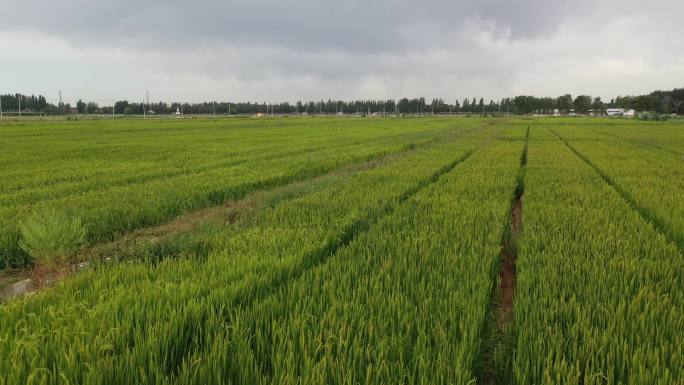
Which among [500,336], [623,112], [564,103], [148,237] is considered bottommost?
[148,237]

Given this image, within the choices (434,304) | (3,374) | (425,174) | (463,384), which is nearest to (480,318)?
(434,304)

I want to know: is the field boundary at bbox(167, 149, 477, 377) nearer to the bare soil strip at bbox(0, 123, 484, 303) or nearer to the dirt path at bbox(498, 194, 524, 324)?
the dirt path at bbox(498, 194, 524, 324)

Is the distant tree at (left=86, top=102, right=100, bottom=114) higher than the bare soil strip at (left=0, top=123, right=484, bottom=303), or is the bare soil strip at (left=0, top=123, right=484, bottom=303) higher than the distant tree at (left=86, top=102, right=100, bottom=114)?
the distant tree at (left=86, top=102, right=100, bottom=114)

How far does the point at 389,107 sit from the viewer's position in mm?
190750

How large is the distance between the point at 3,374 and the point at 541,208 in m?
7.09

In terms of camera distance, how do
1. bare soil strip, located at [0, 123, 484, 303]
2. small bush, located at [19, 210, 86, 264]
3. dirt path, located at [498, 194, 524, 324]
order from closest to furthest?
dirt path, located at [498, 194, 524, 324] → bare soil strip, located at [0, 123, 484, 303] → small bush, located at [19, 210, 86, 264]

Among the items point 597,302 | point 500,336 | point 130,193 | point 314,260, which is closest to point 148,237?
point 130,193

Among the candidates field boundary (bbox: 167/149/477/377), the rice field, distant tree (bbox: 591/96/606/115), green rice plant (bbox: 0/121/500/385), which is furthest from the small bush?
distant tree (bbox: 591/96/606/115)

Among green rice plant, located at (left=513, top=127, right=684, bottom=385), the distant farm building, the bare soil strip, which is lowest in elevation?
the bare soil strip

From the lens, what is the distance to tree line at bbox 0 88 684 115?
472ft

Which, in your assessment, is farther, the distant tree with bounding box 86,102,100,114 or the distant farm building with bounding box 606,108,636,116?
the distant tree with bounding box 86,102,100,114

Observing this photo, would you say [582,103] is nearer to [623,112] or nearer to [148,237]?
[623,112]

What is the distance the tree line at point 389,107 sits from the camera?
144 meters

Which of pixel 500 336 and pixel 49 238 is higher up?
pixel 49 238
